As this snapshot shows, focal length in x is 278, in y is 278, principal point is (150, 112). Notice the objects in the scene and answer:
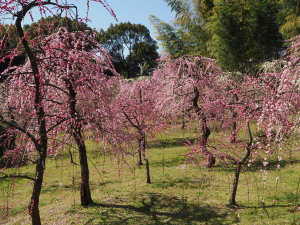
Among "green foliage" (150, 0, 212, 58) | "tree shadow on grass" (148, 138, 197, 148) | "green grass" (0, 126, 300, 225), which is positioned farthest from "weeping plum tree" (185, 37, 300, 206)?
"green foliage" (150, 0, 212, 58)

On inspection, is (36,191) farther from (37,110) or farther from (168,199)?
(168,199)

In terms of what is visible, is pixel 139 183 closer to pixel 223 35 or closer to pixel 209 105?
pixel 209 105

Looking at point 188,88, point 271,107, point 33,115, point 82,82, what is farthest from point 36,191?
point 188,88

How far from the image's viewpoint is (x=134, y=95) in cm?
1202

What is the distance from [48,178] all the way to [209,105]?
19.8ft

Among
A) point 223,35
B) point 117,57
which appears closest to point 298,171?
point 223,35

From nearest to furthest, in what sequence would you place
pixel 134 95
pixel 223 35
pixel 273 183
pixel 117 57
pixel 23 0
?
pixel 23 0, pixel 273 183, pixel 134 95, pixel 223 35, pixel 117 57

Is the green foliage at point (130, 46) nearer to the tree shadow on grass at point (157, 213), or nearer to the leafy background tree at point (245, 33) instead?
the leafy background tree at point (245, 33)

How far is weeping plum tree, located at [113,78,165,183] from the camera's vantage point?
783 centimetres

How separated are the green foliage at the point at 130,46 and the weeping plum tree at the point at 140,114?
83.1 ft

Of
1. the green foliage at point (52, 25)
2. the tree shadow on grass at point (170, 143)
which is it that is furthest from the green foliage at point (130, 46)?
the green foliage at point (52, 25)

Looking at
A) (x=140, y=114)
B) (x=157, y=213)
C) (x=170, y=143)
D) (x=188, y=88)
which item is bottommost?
(x=157, y=213)

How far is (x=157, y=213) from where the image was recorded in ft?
19.2

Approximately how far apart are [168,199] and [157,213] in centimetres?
83
